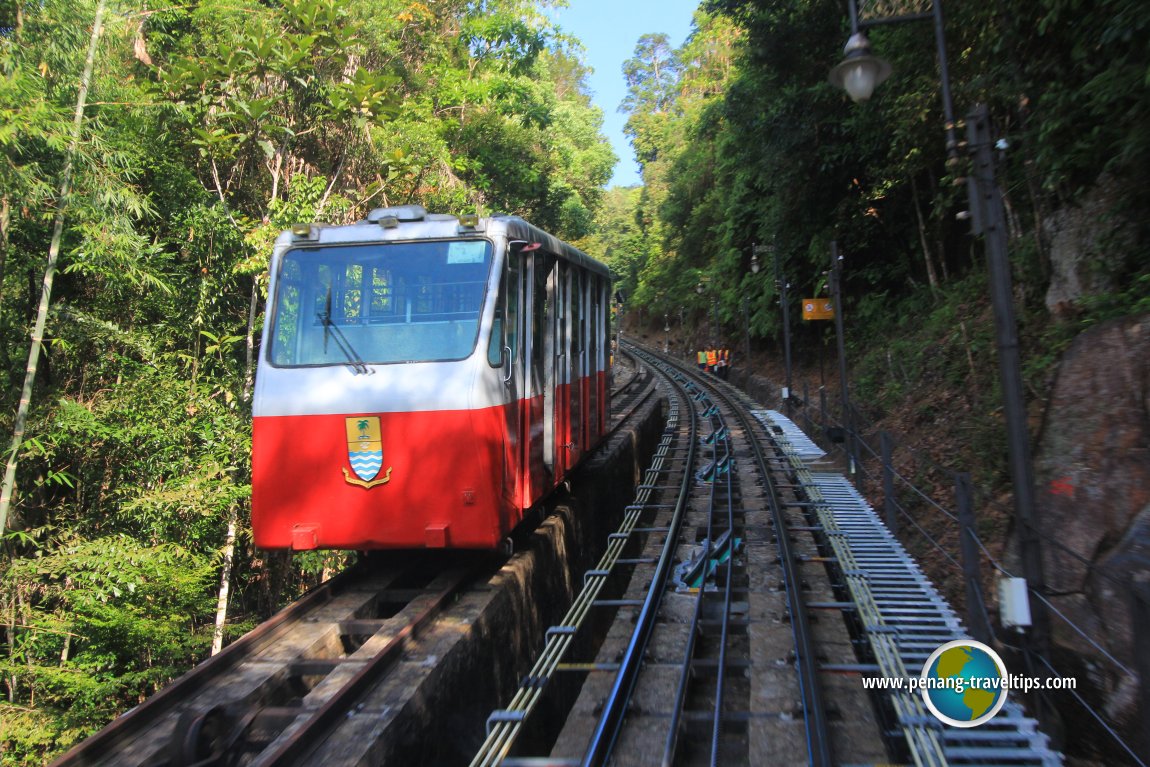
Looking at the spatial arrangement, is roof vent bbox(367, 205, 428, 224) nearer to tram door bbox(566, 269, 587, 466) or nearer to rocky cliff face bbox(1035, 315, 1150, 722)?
tram door bbox(566, 269, 587, 466)

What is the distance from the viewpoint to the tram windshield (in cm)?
607

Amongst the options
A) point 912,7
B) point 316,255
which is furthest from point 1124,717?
point 912,7

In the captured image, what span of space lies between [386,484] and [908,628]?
3986mm

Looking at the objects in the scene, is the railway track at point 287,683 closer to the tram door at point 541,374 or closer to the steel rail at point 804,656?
the tram door at point 541,374

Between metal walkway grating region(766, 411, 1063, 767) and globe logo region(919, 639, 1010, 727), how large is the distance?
0.23ft

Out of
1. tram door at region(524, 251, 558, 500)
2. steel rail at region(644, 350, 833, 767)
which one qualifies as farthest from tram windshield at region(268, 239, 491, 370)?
steel rail at region(644, 350, 833, 767)

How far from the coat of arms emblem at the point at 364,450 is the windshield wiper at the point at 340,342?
408 mm

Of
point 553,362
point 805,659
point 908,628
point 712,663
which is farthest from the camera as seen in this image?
point 553,362

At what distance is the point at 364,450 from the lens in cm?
584

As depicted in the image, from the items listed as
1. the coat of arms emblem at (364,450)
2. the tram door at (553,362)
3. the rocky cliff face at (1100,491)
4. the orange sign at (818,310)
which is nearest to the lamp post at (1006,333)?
the rocky cliff face at (1100,491)

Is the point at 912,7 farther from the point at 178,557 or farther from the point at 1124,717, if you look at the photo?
the point at 178,557

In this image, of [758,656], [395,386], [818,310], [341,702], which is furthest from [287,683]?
[818,310]

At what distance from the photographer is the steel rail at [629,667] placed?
401 cm

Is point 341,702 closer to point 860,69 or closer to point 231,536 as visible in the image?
point 860,69
